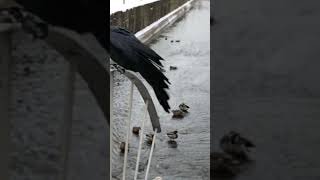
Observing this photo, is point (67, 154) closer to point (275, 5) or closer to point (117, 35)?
point (117, 35)

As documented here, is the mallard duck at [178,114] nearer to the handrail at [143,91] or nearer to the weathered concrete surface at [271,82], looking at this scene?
the handrail at [143,91]

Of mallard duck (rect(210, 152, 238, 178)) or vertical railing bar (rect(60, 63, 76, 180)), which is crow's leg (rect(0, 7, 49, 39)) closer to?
vertical railing bar (rect(60, 63, 76, 180))

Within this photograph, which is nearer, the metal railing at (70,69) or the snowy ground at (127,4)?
the metal railing at (70,69)

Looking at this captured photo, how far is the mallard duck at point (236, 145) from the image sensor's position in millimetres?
988

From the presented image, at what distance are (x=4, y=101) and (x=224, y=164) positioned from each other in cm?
54

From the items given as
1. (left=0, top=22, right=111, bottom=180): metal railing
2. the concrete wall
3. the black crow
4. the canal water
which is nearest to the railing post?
(left=0, top=22, right=111, bottom=180): metal railing

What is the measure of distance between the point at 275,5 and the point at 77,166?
0.58 metres

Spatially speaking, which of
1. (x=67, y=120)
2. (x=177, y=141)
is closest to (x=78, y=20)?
(x=67, y=120)

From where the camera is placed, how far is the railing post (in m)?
1.08

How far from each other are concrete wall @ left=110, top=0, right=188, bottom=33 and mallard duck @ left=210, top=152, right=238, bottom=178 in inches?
133

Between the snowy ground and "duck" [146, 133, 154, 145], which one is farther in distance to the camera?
the snowy ground

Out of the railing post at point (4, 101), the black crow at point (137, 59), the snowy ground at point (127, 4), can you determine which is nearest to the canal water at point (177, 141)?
the black crow at point (137, 59)

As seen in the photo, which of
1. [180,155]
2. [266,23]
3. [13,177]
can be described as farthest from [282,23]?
[180,155]

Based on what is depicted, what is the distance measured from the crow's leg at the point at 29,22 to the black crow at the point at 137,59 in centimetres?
26
